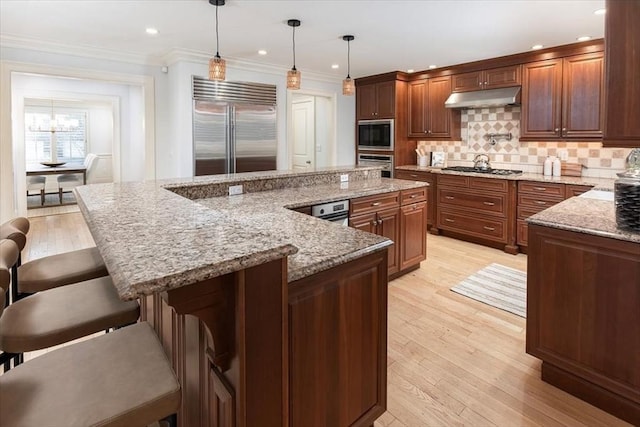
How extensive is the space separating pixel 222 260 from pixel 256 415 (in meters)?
0.51

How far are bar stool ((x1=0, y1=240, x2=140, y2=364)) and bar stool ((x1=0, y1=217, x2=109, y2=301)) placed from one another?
0.25 m

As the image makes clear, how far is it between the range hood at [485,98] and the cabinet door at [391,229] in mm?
2443

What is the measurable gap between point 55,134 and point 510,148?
10256mm

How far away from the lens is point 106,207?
1633mm

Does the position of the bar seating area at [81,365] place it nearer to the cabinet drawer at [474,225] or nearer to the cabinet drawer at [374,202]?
the cabinet drawer at [374,202]

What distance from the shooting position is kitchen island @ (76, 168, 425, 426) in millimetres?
941

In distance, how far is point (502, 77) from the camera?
4922 millimetres

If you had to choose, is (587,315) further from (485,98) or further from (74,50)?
(74,50)

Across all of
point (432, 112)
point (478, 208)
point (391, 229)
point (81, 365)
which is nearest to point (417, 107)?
point (432, 112)

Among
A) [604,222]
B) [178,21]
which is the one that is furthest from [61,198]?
[604,222]

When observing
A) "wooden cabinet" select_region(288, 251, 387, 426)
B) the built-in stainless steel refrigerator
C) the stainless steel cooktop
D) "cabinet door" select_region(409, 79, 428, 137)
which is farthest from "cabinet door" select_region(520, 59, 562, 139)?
"wooden cabinet" select_region(288, 251, 387, 426)

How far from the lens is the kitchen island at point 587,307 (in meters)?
1.77

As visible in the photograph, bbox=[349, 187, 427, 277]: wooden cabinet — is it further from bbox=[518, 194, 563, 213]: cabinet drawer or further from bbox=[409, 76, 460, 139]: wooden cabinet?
bbox=[409, 76, 460, 139]: wooden cabinet

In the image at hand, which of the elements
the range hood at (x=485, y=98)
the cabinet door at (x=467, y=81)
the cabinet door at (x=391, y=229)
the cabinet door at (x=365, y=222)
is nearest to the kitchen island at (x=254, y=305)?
the cabinet door at (x=365, y=222)
